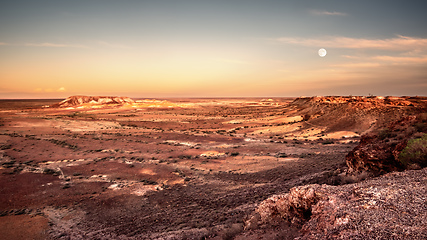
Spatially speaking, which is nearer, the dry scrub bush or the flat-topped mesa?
the dry scrub bush

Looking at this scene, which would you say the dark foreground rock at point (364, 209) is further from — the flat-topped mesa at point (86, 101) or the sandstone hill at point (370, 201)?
the flat-topped mesa at point (86, 101)

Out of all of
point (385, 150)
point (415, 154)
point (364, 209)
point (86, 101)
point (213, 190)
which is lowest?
point (213, 190)

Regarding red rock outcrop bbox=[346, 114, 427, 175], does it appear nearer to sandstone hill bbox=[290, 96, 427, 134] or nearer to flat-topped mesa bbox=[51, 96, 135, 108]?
sandstone hill bbox=[290, 96, 427, 134]

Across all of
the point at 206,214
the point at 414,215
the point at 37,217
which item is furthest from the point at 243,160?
the point at 414,215


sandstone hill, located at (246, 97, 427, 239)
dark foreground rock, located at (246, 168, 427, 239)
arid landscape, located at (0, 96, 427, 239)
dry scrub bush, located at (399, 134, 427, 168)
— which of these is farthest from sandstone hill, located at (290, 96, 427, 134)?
dark foreground rock, located at (246, 168, 427, 239)

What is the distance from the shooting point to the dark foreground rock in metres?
4.12

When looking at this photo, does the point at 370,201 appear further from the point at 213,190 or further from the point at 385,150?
the point at 213,190

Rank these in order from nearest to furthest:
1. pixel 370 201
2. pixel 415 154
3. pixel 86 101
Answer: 1. pixel 370 201
2. pixel 415 154
3. pixel 86 101

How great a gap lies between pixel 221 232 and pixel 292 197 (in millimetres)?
2973

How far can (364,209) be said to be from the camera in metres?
4.87

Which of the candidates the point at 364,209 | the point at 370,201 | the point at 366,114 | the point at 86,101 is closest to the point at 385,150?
the point at 370,201

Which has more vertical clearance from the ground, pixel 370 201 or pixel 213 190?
pixel 370 201

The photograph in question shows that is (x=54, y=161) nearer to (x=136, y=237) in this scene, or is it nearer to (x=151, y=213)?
(x=151, y=213)

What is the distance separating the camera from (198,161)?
862 inches
